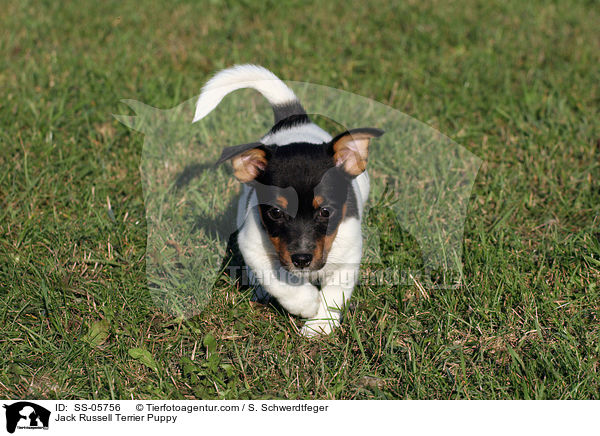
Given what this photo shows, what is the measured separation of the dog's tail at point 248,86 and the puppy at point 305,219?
0.05 feet

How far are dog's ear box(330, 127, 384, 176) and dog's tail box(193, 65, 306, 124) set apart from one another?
32.1 inches

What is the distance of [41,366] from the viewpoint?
3.31 meters

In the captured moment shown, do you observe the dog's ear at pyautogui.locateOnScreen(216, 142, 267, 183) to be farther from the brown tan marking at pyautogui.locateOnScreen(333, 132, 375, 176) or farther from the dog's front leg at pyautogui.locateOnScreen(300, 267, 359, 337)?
the dog's front leg at pyautogui.locateOnScreen(300, 267, 359, 337)

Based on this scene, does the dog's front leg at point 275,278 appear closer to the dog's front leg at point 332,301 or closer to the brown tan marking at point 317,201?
the dog's front leg at point 332,301

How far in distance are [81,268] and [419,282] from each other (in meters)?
2.12

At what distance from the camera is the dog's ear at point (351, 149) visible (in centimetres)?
331

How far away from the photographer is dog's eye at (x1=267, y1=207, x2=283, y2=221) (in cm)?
337

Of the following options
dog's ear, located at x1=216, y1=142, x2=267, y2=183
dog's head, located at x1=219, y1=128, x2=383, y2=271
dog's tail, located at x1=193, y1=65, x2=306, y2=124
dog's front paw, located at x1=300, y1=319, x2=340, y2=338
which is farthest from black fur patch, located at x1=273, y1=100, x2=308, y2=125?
dog's front paw, located at x1=300, y1=319, x2=340, y2=338

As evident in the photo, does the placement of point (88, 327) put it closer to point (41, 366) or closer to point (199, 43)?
point (41, 366)
